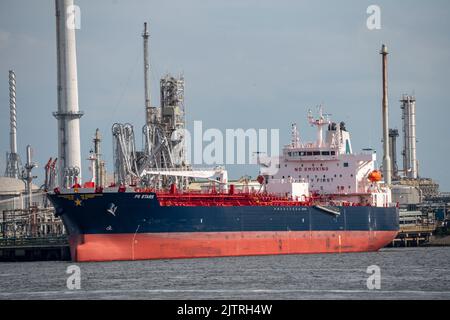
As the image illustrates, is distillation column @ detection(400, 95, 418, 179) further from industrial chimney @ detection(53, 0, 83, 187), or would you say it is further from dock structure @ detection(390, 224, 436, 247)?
industrial chimney @ detection(53, 0, 83, 187)

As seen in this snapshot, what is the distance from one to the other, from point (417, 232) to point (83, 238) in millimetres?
35607

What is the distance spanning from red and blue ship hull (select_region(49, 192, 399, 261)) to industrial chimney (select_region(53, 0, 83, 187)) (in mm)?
23271

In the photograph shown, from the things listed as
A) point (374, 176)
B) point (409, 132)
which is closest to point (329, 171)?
point (374, 176)

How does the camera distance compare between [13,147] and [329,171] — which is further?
[13,147]

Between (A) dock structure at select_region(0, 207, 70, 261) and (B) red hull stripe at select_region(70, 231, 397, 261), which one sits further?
(A) dock structure at select_region(0, 207, 70, 261)

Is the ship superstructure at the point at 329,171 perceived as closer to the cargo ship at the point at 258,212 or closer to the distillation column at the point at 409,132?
the cargo ship at the point at 258,212

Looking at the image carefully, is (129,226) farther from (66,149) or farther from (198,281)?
(66,149)

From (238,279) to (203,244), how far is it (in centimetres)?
1356

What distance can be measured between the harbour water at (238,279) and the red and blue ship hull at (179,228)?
1.15 metres

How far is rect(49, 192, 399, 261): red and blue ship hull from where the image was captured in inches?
1934

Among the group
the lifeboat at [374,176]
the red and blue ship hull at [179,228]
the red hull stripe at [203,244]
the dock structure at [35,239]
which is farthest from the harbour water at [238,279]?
the dock structure at [35,239]

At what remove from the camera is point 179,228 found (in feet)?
165

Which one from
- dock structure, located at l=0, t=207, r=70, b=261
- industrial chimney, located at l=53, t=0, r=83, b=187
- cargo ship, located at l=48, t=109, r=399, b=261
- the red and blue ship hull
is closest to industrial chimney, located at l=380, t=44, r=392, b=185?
cargo ship, located at l=48, t=109, r=399, b=261

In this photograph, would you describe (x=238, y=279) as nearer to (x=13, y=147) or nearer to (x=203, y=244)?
(x=203, y=244)
